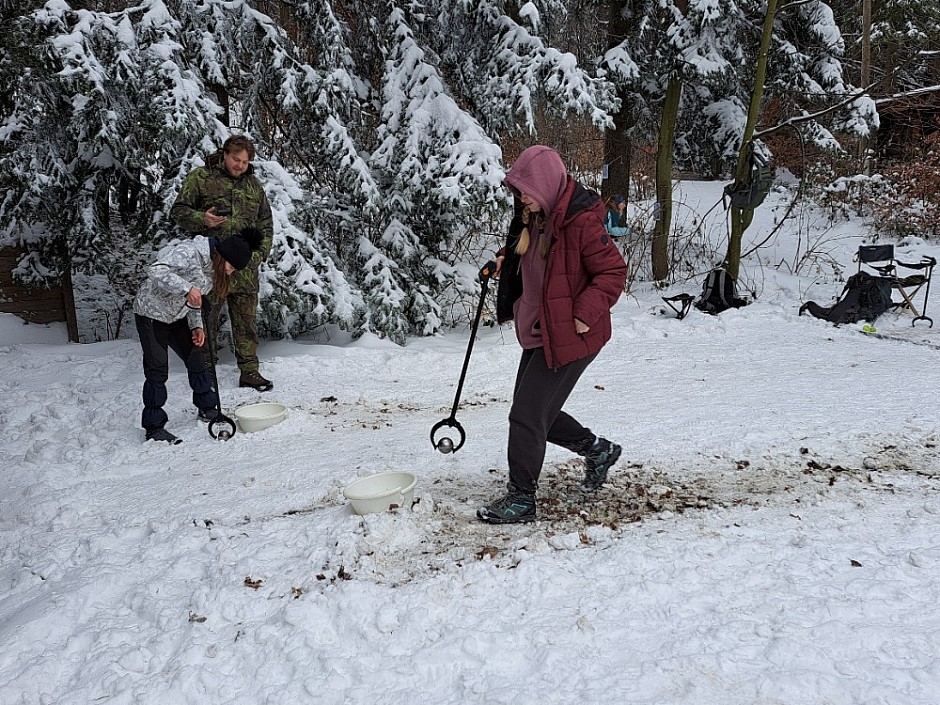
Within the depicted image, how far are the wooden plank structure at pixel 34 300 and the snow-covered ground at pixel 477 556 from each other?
143 inches

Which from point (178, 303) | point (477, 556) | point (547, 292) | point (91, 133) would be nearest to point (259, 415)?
point (178, 303)

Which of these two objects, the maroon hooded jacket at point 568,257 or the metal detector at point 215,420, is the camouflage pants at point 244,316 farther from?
the maroon hooded jacket at point 568,257

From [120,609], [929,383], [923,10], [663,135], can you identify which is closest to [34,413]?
[120,609]

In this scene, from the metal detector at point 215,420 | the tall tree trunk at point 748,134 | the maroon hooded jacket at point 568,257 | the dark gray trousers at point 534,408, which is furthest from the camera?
the tall tree trunk at point 748,134

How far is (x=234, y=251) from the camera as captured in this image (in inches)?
178

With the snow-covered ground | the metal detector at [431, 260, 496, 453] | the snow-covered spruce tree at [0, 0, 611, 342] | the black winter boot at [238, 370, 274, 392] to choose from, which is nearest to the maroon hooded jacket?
the metal detector at [431, 260, 496, 453]

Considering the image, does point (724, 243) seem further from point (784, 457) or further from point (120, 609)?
point (120, 609)

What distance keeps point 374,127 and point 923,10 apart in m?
14.6

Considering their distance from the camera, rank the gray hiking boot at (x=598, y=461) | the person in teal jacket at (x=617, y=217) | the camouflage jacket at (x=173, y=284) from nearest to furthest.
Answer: the gray hiking boot at (x=598, y=461), the camouflage jacket at (x=173, y=284), the person in teal jacket at (x=617, y=217)

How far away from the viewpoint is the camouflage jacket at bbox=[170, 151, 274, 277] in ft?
17.1

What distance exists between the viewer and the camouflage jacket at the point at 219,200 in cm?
522

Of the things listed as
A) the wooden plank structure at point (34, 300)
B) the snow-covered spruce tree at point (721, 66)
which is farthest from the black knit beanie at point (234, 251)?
the snow-covered spruce tree at point (721, 66)

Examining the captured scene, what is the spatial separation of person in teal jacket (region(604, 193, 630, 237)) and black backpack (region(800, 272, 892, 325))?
3138mm

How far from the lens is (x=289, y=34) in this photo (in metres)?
7.60
